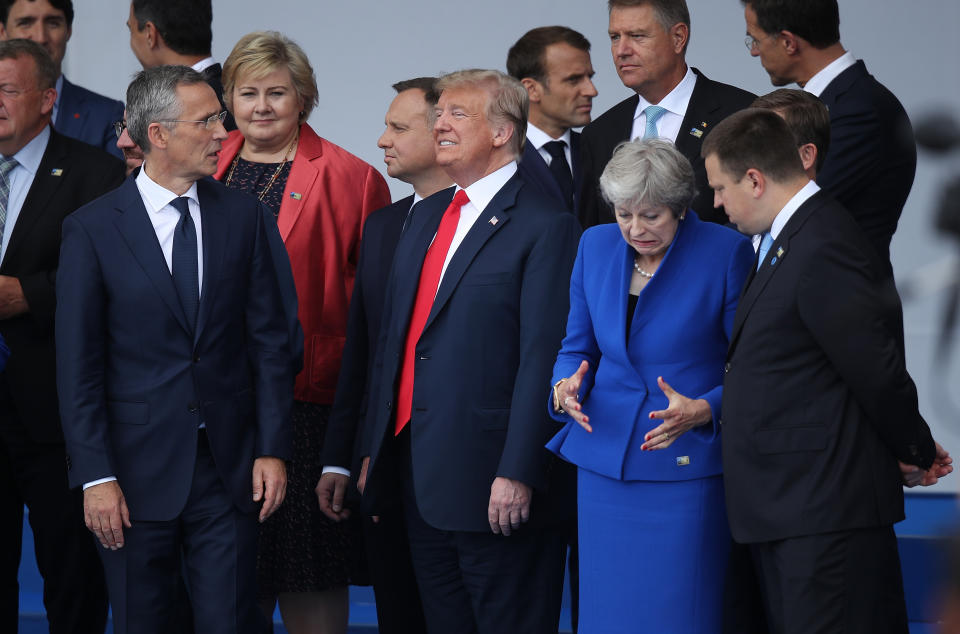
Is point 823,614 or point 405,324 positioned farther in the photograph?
point 405,324

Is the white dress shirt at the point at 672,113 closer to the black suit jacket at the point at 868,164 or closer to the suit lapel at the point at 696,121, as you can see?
the suit lapel at the point at 696,121

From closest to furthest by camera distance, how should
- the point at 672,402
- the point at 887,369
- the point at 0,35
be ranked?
the point at 887,369 < the point at 672,402 < the point at 0,35

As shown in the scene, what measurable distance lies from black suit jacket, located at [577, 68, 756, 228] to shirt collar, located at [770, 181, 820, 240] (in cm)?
84

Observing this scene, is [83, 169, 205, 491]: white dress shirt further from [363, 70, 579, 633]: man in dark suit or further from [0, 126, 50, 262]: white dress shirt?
[0, 126, 50, 262]: white dress shirt

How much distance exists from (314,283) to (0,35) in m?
1.94

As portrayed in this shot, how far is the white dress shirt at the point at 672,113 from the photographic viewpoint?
3439 millimetres

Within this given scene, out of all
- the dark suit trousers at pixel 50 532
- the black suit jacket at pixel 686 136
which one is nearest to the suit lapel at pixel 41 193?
the dark suit trousers at pixel 50 532

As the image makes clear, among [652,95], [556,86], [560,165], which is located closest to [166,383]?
[652,95]

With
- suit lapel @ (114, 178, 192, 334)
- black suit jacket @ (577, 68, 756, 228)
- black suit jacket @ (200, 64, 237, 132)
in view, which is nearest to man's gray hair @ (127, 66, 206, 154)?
suit lapel @ (114, 178, 192, 334)

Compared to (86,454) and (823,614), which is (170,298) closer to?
(86,454)

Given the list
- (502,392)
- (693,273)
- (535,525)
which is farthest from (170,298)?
(693,273)

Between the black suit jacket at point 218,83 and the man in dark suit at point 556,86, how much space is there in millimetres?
1225

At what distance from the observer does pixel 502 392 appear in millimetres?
2766

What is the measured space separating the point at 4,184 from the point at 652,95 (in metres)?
1.97
